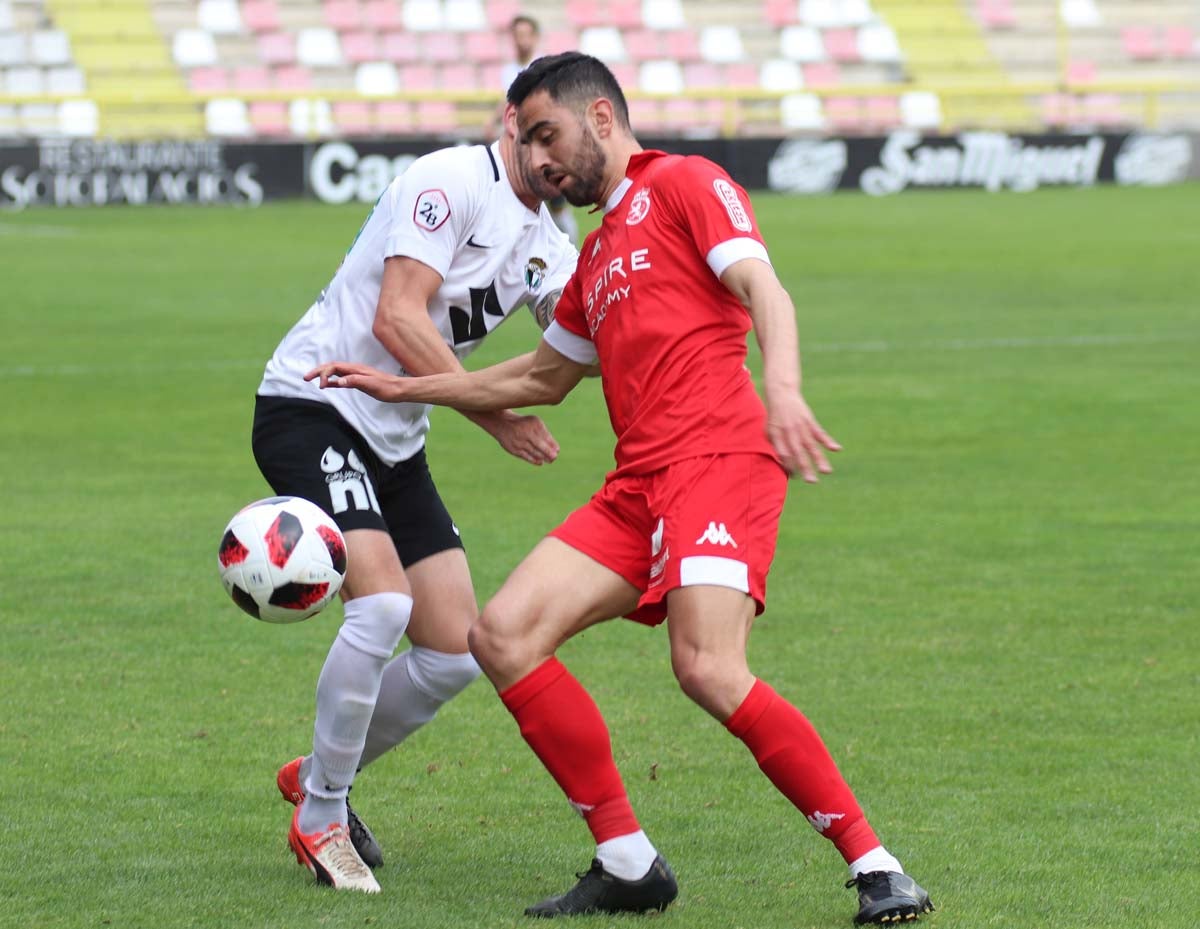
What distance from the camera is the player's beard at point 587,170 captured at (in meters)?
4.57

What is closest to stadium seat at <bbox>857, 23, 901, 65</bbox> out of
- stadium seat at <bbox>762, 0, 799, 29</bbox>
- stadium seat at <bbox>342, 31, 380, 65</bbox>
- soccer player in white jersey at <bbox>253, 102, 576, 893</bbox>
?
stadium seat at <bbox>762, 0, 799, 29</bbox>

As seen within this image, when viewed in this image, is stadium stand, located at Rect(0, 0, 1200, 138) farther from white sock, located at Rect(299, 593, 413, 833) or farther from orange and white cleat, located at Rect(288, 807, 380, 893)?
orange and white cleat, located at Rect(288, 807, 380, 893)

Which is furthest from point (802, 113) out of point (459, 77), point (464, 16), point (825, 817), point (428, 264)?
point (825, 817)

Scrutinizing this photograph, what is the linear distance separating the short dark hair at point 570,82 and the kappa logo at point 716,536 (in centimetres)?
98

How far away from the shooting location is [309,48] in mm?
38531

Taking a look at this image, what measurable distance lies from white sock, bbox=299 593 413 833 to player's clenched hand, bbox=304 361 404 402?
1.59ft

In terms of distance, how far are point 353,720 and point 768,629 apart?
2.81 metres

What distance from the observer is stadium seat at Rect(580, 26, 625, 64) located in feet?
130

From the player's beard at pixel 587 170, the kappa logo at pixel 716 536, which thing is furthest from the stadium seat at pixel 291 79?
the kappa logo at pixel 716 536

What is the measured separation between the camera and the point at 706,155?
108 ft

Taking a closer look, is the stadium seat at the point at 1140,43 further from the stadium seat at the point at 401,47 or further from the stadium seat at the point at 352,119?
the stadium seat at the point at 352,119

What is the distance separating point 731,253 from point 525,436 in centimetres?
105

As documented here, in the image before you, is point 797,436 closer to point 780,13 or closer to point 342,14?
point 342,14

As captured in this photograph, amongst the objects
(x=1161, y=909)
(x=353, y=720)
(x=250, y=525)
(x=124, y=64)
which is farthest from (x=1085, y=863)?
(x=124, y=64)
